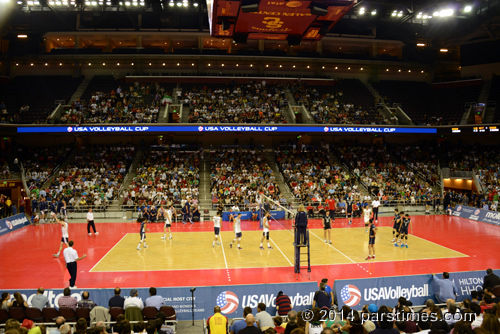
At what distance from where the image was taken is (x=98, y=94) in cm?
3791

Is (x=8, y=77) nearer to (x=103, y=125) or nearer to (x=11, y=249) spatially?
(x=103, y=125)

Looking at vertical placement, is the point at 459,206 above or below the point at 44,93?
below

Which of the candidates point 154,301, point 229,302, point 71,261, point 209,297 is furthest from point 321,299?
point 71,261

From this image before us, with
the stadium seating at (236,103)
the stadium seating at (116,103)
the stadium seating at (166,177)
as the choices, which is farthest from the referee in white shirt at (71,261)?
the stadium seating at (236,103)

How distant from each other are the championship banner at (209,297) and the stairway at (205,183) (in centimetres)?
1888

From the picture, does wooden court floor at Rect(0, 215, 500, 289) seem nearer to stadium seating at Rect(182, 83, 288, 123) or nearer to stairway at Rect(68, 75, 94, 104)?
stadium seating at Rect(182, 83, 288, 123)

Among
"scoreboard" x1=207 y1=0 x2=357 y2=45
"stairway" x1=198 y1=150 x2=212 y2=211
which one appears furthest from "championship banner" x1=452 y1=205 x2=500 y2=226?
"scoreboard" x1=207 y1=0 x2=357 y2=45

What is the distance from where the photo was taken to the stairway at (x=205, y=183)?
29.8m

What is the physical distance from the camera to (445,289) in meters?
10.9

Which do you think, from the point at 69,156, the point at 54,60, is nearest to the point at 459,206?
the point at 69,156

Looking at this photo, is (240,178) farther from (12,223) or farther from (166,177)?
(12,223)

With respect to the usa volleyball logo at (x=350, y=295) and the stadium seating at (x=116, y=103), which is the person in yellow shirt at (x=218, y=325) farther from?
the stadium seating at (x=116, y=103)

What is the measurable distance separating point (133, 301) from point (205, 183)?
22.7 metres

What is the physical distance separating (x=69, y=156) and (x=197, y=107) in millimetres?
13078
